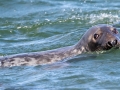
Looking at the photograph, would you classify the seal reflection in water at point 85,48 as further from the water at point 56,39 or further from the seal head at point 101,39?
the water at point 56,39

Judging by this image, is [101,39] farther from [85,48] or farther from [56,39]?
[56,39]

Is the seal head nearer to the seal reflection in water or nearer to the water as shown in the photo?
the seal reflection in water

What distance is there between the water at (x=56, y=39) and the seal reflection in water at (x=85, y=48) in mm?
224

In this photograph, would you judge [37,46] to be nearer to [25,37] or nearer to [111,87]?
[25,37]

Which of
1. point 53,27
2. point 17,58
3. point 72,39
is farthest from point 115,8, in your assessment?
point 17,58

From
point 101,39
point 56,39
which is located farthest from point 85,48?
point 56,39

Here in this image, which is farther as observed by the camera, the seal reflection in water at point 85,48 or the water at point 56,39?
the seal reflection in water at point 85,48

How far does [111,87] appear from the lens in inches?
362

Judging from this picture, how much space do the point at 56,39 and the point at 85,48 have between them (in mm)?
2882

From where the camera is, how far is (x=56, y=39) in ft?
48.6

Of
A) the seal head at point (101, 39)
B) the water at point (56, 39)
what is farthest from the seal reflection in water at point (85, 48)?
the water at point (56, 39)

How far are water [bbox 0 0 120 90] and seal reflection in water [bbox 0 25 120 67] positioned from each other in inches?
8.8

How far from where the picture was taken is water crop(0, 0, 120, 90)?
971cm

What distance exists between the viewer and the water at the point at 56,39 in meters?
9.71
